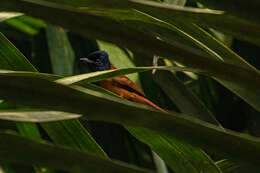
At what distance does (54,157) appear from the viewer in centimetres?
56

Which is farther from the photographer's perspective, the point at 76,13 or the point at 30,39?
the point at 30,39

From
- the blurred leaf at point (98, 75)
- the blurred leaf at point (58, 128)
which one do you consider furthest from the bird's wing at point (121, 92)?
the blurred leaf at point (98, 75)

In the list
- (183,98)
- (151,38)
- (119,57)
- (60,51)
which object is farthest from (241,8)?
(60,51)

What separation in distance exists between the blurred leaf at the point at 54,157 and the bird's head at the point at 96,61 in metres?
2.47

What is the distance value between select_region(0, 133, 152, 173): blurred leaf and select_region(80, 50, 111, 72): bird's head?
247 centimetres

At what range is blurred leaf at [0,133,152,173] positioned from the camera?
55cm

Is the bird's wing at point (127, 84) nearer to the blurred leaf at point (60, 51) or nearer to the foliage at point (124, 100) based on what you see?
the blurred leaf at point (60, 51)

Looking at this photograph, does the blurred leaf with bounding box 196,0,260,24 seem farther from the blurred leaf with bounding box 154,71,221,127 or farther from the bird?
the bird

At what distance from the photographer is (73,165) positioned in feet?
1.81

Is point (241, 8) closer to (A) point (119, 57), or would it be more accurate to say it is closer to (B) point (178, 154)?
(B) point (178, 154)

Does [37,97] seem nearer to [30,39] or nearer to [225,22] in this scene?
[225,22]

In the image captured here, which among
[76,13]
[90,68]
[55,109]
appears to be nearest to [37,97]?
[55,109]

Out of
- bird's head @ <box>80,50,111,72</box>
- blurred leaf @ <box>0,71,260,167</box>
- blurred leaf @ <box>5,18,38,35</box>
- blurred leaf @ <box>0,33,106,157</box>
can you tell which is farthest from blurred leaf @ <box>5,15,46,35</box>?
blurred leaf @ <box>0,71,260,167</box>

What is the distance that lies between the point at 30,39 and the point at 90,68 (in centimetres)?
65
